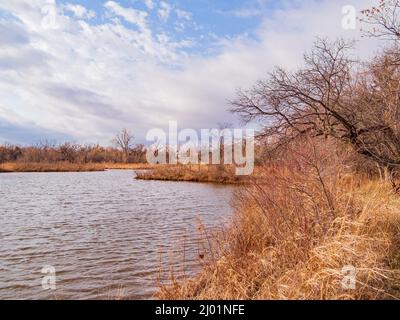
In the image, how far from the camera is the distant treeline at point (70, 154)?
63787 mm

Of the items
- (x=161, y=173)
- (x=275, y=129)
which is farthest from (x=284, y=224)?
(x=161, y=173)

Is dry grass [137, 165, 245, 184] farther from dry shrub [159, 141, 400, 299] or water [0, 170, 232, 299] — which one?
dry shrub [159, 141, 400, 299]

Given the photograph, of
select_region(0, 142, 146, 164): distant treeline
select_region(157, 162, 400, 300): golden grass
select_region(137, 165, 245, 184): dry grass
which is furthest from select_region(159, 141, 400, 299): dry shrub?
select_region(0, 142, 146, 164): distant treeline

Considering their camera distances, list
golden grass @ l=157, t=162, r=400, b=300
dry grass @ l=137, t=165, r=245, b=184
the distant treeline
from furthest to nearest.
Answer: the distant treeline
dry grass @ l=137, t=165, r=245, b=184
golden grass @ l=157, t=162, r=400, b=300

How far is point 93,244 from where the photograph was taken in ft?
33.4

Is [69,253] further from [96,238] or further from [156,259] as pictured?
[156,259]

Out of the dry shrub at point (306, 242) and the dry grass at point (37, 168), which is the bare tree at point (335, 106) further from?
the dry grass at point (37, 168)

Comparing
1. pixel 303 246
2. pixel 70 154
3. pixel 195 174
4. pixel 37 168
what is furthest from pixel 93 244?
pixel 70 154

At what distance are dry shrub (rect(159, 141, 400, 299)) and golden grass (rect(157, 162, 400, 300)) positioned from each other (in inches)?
0.5

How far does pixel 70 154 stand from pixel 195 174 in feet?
123

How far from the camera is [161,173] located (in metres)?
40.1

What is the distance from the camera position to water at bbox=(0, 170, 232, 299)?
703 centimetres
